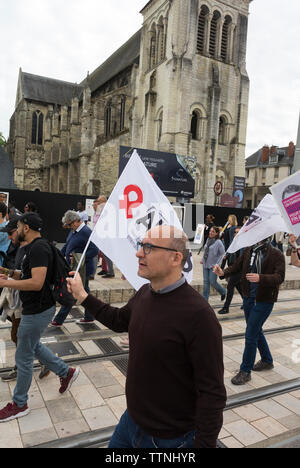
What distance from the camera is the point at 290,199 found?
3.86 metres

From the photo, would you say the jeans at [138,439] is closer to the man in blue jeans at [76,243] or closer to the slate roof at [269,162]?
the man in blue jeans at [76,243]

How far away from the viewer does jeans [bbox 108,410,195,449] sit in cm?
174

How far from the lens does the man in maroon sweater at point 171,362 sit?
1.63 meters

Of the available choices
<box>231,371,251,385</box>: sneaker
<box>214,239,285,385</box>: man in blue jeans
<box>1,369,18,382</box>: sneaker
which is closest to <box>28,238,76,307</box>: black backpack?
<box>1,369,18,382</box>: sneaker

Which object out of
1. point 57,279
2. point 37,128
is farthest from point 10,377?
point 37,128

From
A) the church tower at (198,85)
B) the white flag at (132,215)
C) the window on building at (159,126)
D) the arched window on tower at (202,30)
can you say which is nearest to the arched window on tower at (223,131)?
the church tower at (198,85)

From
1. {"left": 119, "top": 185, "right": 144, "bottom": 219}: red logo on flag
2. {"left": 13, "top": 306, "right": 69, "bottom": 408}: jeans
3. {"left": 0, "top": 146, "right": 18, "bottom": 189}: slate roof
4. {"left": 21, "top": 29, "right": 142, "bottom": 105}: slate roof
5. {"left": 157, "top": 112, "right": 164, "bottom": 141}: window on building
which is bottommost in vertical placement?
{"left": 13, "top": 306, "right": 69, "bottom": 408}: jeans

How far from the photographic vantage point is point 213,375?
1631 millimetres

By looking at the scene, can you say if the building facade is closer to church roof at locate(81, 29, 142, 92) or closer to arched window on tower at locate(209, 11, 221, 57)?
arched window on tower at locate(209, 11, 221, 57)

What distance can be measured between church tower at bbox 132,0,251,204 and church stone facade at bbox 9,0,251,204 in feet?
0.26

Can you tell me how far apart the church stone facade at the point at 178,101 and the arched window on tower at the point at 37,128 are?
1479cm

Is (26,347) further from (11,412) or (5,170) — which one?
(5,170)

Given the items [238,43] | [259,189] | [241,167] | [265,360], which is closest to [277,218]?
[265,360]
